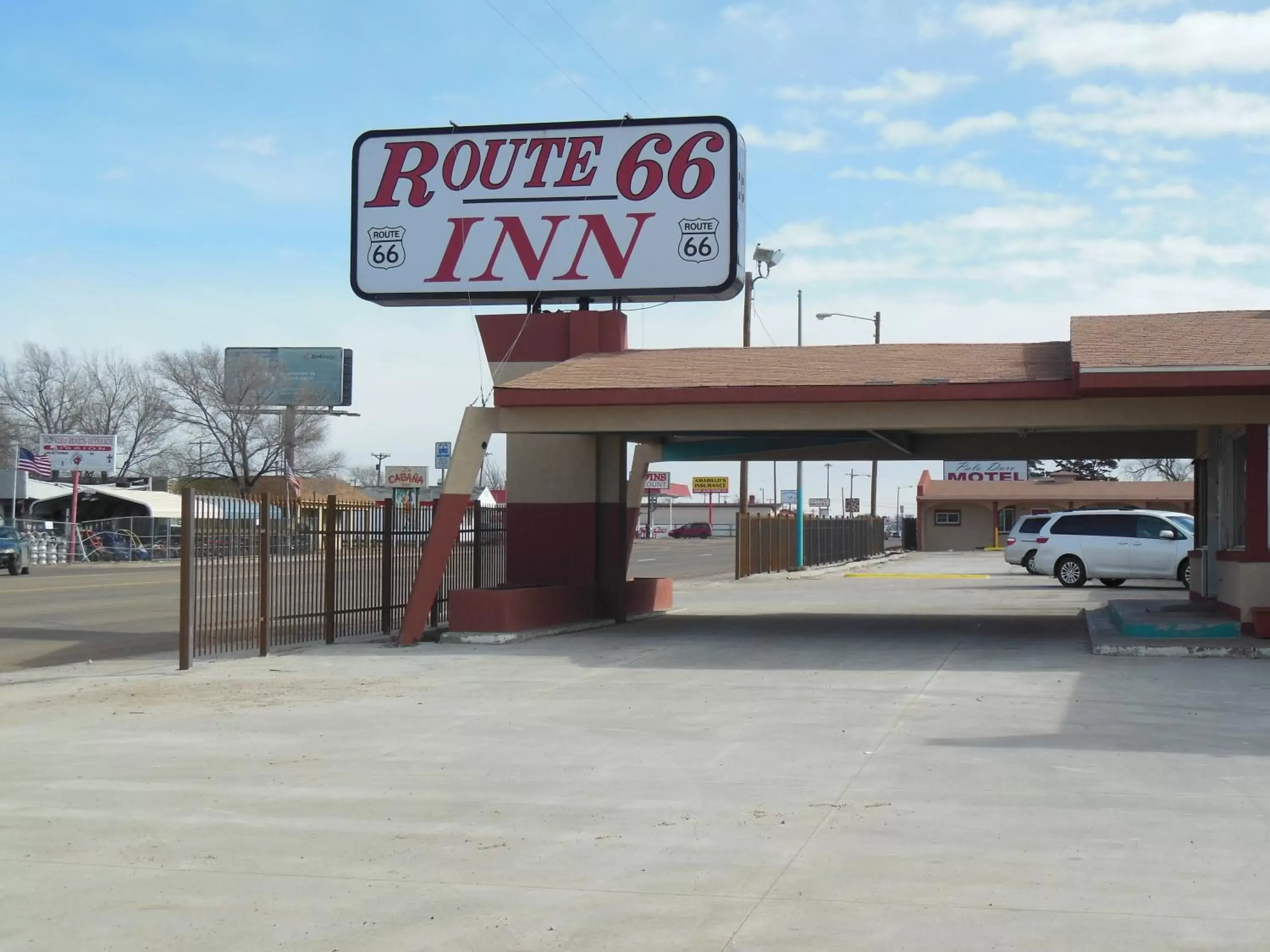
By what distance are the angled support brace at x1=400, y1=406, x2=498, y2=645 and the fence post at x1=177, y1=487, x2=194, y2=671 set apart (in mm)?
2963

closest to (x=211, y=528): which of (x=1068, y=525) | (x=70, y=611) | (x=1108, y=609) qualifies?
(x=70, y=611)

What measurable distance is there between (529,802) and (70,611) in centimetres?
1966

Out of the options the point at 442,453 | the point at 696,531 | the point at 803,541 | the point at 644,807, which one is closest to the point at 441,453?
the point at 442,453

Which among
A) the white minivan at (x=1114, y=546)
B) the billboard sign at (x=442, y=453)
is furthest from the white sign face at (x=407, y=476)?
the white minivan at (x=1114, y=546)

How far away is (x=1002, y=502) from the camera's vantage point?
67.0 metres

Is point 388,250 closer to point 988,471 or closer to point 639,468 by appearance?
point 639,468

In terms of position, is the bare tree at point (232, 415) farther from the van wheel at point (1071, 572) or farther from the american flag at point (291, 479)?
the van wheel at point (1071, 572)

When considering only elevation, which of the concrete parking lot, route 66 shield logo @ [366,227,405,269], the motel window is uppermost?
route 66 shield logo @ [366,227,405,269]

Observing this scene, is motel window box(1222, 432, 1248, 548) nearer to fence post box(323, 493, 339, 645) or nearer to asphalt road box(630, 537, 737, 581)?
fence post box(323, 493, 339, 645)

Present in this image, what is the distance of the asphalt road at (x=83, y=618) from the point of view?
18.7m

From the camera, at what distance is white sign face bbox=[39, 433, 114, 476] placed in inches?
2559

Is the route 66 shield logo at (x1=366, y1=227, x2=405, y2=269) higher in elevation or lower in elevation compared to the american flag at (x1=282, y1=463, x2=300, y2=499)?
higher

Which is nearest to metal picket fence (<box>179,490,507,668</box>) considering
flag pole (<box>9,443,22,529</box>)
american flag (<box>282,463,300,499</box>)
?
flag pole (<box>9,443,22,529</box>)

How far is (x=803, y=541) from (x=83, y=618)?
92.5ft
